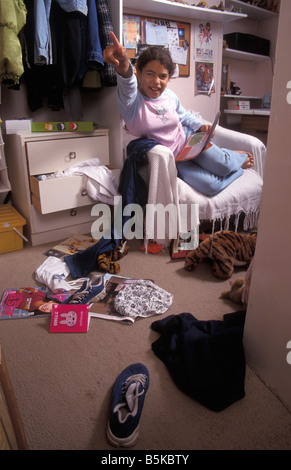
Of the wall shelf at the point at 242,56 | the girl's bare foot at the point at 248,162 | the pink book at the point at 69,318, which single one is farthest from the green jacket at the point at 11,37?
the wall shelf at the point at 242,56

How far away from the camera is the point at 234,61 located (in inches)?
133

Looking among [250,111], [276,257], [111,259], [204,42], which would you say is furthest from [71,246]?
Answer: [250,111]

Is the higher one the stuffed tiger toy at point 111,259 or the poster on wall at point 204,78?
the poster on wall at point 204,78

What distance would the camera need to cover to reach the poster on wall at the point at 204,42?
2.50 meters

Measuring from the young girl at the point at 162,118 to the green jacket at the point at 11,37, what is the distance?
499 mm

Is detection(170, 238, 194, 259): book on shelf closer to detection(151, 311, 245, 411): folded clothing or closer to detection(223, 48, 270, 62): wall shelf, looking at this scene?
detection(151, 311, 245, 411): folded clothing

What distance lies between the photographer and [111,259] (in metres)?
1.82

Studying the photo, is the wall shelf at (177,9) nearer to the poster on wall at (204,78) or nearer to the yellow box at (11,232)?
the poster on wall at (204,78)

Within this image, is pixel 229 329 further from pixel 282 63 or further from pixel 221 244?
pixel 282 63

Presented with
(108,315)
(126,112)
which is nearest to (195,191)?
(126,112)

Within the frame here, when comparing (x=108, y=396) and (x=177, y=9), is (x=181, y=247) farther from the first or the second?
(x=177, y=9)

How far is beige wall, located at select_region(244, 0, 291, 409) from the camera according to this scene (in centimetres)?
86

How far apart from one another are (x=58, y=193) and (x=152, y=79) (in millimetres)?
814

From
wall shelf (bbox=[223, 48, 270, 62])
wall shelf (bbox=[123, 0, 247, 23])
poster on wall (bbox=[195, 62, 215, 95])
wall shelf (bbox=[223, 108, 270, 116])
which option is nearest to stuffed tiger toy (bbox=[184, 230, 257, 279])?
poster on wall (bbox=[195, 62, 215, 95])
